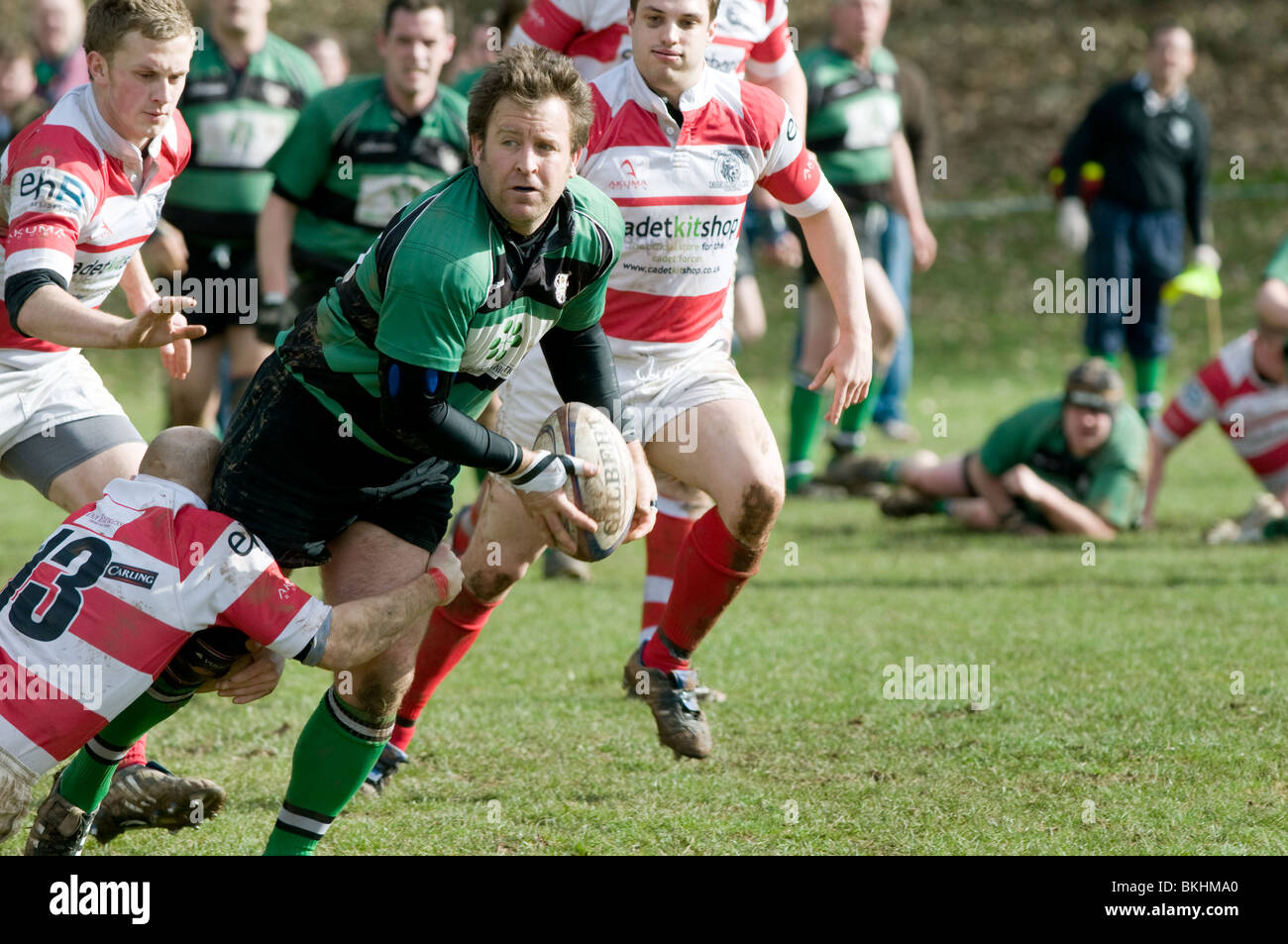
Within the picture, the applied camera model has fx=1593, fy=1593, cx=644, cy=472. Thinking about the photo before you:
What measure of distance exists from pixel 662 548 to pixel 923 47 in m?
19.4

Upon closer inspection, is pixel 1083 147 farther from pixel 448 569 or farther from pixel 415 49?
pixel 448 569

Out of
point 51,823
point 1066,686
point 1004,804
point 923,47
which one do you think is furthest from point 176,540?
point 923,47

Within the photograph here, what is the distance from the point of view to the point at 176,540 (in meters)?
3.52

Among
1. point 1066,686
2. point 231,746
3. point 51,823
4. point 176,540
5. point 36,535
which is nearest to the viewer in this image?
point 176,540

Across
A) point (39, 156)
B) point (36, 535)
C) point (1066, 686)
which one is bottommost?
point (36, 535)

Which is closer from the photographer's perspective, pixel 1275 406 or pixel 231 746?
pixel 231 746

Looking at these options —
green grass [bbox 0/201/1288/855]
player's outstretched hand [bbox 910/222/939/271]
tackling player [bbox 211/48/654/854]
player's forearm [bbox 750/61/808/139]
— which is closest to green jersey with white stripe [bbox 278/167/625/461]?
tackling player [bbox 211/48/654/854]

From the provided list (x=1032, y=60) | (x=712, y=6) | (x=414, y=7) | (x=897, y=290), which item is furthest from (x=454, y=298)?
(x=1032, y=60)

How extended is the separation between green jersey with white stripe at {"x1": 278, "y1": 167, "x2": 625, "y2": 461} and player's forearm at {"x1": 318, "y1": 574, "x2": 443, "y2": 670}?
359 millimetres

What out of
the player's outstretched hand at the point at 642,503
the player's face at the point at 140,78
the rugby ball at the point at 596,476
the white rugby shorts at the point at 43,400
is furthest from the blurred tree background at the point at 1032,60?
the rugby ball at the point at 596,476

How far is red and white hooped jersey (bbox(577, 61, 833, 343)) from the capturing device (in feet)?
15.1

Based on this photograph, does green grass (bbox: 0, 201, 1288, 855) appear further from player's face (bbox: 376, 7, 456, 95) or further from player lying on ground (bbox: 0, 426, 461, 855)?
player's face (bbox: 376, 7, 456, 95)

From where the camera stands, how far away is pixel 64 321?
12.0 ft
